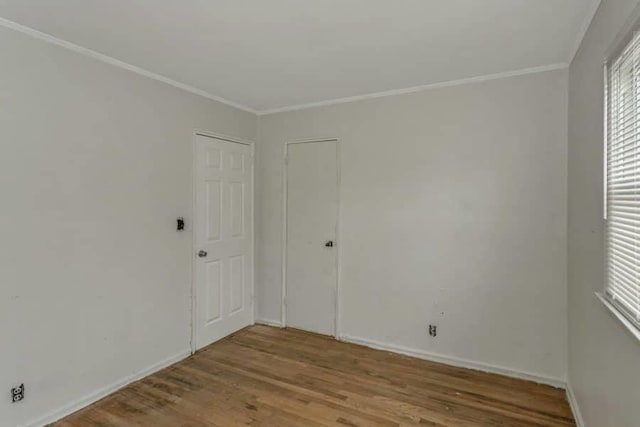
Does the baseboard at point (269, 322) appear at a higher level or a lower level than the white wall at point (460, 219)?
lower

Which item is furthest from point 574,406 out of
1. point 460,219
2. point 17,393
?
point 17,393

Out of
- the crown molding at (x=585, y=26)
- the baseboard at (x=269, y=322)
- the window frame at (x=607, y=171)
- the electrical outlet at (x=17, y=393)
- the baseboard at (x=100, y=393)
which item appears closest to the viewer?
the window frame at (x=607, y=171)

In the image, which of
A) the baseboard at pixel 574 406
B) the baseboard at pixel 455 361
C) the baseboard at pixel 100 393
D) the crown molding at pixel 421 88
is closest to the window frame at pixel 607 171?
the baseboard at pixel 574 406

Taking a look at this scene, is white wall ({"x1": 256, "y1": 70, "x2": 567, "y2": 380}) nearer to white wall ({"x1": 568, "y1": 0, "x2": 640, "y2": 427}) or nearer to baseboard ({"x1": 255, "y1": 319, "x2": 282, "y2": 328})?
white wall ({"x1": 568, "y1": 0, "x2": 640, "y2": 427})

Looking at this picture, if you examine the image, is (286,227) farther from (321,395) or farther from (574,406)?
(574,406)

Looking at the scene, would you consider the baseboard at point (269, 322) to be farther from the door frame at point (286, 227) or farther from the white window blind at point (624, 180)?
the white window blind at point (624, 180)

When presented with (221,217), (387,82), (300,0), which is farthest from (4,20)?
(387,82)

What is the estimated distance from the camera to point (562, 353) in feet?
8.65

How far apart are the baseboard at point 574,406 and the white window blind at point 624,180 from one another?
103 centimetres

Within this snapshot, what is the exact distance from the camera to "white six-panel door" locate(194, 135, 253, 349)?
3.31 m

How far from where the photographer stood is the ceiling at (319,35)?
6.06ft

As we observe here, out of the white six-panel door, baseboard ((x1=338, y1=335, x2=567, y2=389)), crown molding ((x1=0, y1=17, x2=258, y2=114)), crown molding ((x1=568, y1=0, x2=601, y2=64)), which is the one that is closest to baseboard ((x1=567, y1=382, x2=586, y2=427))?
baseboard ((x1=338, y1=335, x2=567, y2=389))

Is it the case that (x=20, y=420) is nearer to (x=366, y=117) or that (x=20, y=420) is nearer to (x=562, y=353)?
(x=366, y=117)

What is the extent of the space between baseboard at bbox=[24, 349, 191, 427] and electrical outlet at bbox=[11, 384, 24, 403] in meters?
0.18
